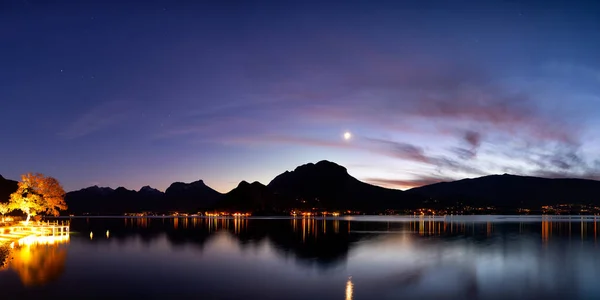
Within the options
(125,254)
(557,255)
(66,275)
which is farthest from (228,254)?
(557,255)

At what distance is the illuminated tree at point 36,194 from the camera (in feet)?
290

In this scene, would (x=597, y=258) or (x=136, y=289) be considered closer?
(x=136, y=289)

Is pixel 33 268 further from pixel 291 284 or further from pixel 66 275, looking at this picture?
pixel 291 284

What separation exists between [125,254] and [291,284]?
3129 centimetres

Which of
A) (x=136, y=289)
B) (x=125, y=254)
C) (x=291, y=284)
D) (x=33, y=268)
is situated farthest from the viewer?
(x=125, y=254)

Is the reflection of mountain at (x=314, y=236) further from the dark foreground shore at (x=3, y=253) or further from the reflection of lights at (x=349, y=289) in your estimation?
the dark foreground shore at (x=3, y=253)

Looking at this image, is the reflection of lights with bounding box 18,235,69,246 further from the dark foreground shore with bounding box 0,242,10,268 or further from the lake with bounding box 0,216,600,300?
the lake with bounding box 0,216,600,300

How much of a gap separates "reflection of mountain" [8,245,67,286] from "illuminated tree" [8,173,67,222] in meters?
31.1

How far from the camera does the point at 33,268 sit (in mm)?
41781

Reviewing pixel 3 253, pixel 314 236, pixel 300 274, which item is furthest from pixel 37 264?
pixel 314 236

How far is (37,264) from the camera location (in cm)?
4459

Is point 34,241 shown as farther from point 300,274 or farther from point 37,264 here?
point 300,274

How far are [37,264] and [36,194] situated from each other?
5165cm

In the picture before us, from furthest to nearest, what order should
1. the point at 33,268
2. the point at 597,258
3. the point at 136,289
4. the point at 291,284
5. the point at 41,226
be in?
the point at 41,226, the point at 597,258, the point at 33,268, the point at 291,284, the point at 136,289
